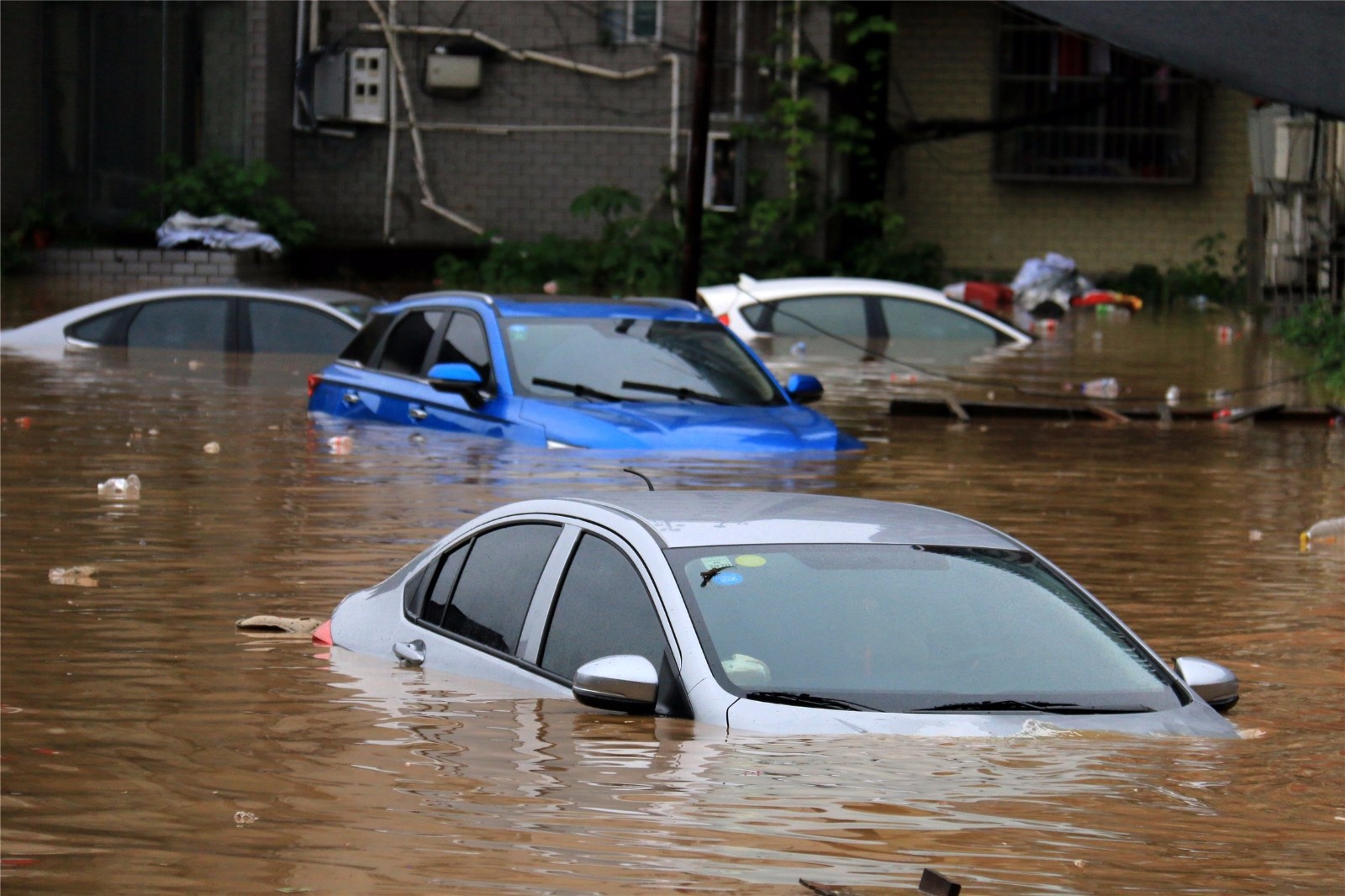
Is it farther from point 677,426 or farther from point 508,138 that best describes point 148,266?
point 677,426

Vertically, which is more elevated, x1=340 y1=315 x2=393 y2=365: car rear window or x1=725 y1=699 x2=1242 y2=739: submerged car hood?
x1=340 y1=315 x2=393 y2=365: car rear window

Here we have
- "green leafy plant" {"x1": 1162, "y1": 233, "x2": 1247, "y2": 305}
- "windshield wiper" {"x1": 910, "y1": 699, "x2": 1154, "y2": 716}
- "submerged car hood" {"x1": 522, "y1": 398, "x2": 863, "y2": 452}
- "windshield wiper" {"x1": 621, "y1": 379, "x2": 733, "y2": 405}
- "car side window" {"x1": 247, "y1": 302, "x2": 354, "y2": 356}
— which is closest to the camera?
"windshield wiper" {"x1": 910, "y1": 699, "x2": 1154, "y2": 716}

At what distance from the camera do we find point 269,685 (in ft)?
21.2

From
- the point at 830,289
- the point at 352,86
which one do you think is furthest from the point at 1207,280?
the point at 352,86

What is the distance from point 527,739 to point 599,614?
0.40m

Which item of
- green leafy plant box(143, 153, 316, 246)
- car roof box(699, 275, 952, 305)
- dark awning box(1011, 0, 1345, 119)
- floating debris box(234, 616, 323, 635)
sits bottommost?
floating debris box(234, 616, 323, 635)

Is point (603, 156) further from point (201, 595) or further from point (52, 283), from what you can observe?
point (201, 595)

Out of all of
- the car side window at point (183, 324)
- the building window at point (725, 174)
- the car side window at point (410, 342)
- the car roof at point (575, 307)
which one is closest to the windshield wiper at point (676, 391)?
the car roof at point (575, 307)

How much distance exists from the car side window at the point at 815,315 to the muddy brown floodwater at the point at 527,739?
775cm

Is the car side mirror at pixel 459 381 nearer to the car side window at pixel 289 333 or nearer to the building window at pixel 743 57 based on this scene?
the car side window at pixel 289 333

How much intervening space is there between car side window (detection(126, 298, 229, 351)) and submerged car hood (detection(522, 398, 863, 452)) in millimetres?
5689

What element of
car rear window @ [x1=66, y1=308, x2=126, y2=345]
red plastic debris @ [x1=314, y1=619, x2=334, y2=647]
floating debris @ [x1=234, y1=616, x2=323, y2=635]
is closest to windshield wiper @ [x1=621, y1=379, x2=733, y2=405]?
floating debris @ [x1=234, y1=616, x2=323, y2=635]

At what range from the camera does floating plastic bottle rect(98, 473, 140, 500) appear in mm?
10953

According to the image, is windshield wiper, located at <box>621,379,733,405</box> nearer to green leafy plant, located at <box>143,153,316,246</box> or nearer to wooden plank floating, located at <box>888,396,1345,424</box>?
wooden plank floating, located at <box>888,396,1345,424</box>
